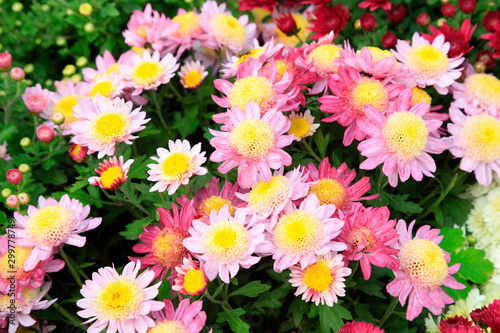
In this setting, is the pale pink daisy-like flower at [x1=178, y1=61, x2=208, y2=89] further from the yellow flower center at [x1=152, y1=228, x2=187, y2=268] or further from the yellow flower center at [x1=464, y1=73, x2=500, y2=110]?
the yellow flower center at [x1=464, y1=73, x2=500, y2=110]

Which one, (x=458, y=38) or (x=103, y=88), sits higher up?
(x=103, y=88)

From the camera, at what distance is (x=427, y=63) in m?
1.74

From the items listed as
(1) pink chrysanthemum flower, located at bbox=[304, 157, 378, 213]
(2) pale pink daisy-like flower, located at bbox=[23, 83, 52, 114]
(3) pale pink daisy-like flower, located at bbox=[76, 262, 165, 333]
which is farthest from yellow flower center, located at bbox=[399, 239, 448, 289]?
(2) pale pink daisy-like flower, located at bbox=[23, 83, 52, 114]

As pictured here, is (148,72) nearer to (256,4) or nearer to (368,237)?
(256,4)

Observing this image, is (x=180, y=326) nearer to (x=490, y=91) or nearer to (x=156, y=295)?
(x=156, y=295)

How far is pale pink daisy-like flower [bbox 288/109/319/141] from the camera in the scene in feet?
5.18

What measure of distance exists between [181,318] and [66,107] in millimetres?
Result: 1209

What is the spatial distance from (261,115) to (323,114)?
424 millimetres

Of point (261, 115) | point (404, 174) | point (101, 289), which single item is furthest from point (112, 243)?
point (404, 174)

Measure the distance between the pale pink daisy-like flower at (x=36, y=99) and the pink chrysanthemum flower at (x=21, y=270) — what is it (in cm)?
73

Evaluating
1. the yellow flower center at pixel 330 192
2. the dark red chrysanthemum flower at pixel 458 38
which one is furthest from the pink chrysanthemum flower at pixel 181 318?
the dark red chrysanthemum flower at pixel 458 38

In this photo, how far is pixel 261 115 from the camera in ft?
4.85

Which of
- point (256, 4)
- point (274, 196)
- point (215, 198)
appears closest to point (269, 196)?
point (274, 196)

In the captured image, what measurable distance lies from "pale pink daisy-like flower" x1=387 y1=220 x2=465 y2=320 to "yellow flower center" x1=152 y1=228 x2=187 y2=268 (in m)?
0.65
